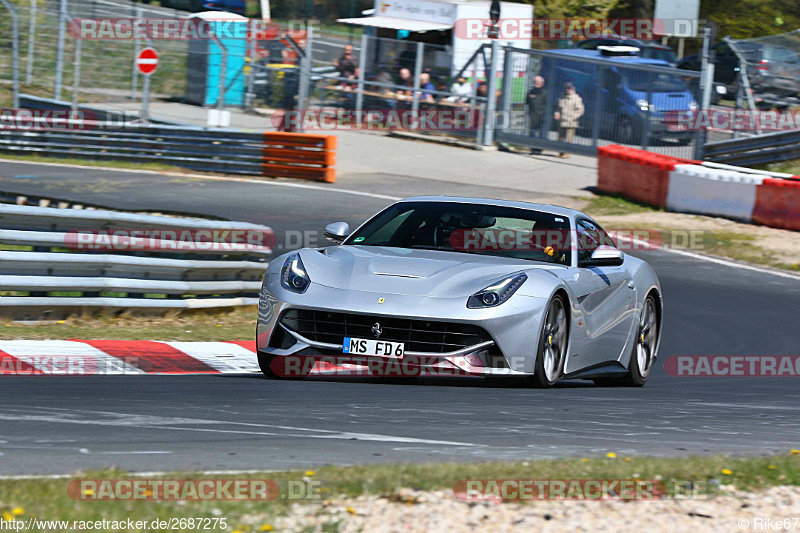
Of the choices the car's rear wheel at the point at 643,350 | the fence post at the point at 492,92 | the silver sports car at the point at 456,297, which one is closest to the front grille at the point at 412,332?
the silver sports car at the point at 456,297

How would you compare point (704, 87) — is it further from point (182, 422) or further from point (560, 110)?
point (182, 422)

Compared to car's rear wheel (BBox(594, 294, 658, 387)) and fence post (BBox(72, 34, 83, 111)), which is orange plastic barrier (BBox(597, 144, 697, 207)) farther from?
fence post (BBox(72, 34, 83, 111))

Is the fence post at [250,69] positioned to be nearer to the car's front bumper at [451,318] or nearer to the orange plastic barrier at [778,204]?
the orange plastic barrier at [778,204]

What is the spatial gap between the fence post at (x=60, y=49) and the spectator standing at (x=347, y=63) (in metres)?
6.20

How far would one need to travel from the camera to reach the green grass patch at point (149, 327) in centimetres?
906

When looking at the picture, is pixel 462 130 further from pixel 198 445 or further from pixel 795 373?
pixel 198 445

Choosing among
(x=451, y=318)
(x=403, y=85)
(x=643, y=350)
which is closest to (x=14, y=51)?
(x=403, y=85)

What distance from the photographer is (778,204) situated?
59.3 feet

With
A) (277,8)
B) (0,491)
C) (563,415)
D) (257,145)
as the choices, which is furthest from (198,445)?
(277,8)

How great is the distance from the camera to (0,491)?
4078 millimetres

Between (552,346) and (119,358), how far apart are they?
2.97 m

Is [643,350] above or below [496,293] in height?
below

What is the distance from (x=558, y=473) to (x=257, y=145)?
60.2ft

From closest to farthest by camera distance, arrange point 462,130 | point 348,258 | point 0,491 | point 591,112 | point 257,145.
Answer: point 0,491, point 348,258, point 257,145, point 591,112, point 462,130
